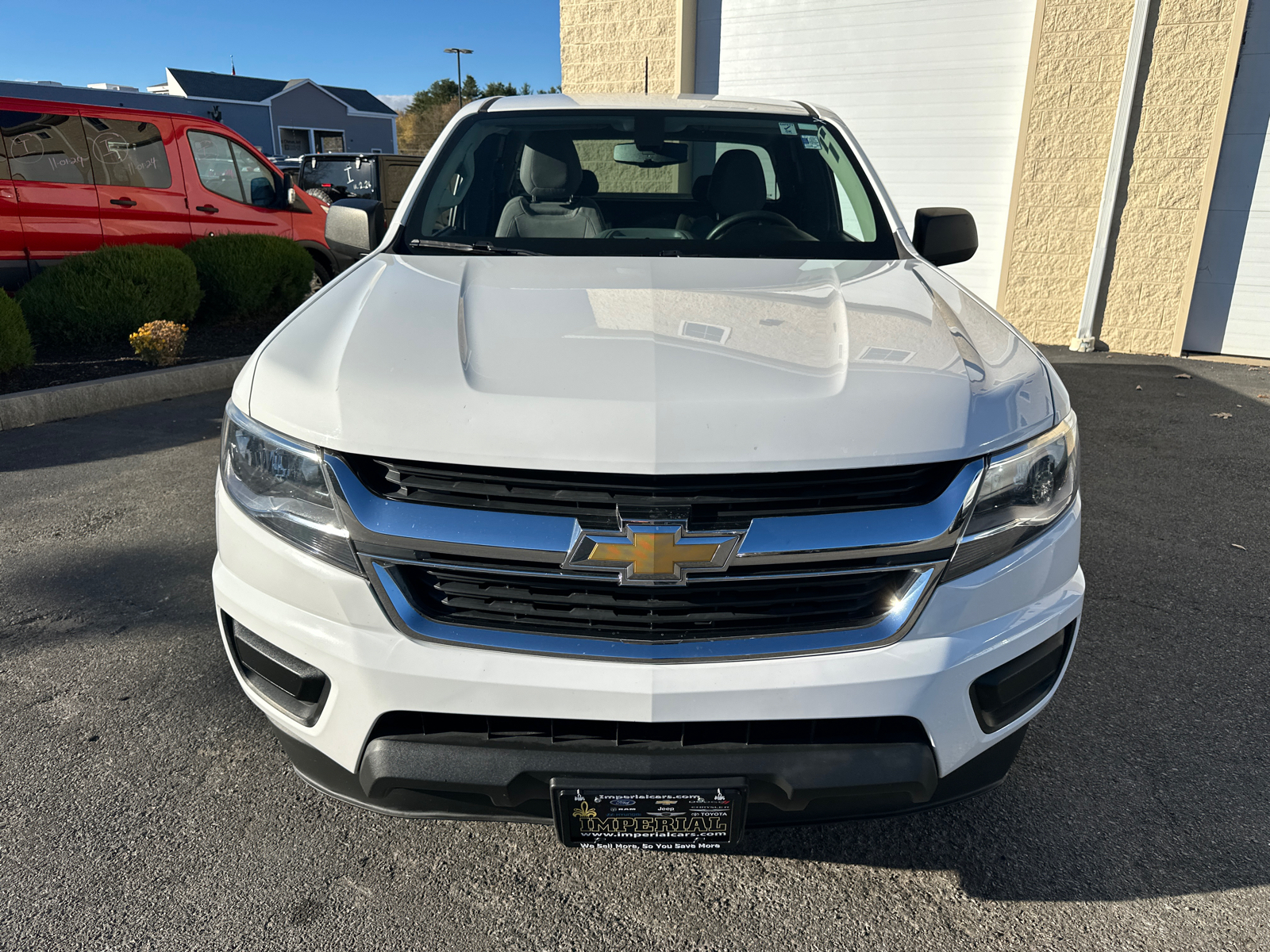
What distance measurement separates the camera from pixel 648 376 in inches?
64.8

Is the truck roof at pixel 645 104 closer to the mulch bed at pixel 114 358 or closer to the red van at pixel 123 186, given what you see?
the red van at pixel 123 186

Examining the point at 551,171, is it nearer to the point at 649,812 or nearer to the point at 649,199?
the point at 649,199

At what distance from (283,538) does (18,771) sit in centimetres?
137

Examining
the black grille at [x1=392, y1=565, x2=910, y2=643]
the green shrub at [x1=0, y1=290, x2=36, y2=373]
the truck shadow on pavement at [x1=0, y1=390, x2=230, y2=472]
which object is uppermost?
the black grille at [x1=392, y1=565, x2=910, y2=643]

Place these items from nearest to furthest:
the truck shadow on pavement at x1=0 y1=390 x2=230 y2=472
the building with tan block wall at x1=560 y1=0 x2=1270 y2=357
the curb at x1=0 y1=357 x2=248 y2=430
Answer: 1. the truck shadow on pavement at x1=0 y1=390 x2=230 y2=472
2. the curb at x1=0 y1=357 x2=248 y2=430
3. the building with tan block wall at x1=560 y1=0 x2=1270 y2=357

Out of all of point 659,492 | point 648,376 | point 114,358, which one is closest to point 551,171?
point 648,376

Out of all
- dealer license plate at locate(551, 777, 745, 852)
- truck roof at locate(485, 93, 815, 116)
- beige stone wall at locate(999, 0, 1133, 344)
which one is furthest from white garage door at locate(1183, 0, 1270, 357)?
dealer license plate at locate(551, 777, 745, 852)

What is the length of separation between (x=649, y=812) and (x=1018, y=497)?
937 millimetres

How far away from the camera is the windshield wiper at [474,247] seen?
2.59 meters

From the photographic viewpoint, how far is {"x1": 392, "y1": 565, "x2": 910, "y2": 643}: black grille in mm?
1590

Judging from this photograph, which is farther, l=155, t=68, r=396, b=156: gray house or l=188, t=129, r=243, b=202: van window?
l=155, t=68, r=396, b=156: gray house

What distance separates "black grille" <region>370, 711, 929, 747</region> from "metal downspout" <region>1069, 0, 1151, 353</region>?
803cm

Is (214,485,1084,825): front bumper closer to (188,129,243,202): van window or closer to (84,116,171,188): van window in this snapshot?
(84,116,171,188): van window

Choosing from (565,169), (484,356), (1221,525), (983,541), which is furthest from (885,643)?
(1221,525)
